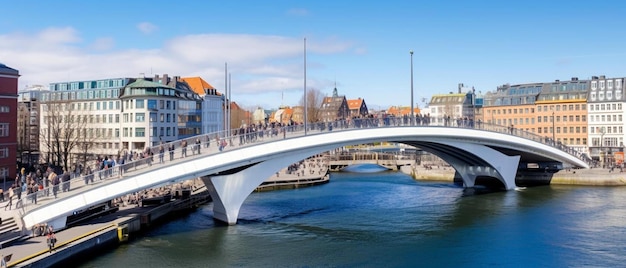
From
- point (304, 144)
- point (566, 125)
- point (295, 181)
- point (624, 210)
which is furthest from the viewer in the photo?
point (566, 125)

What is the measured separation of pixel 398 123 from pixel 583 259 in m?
17.1

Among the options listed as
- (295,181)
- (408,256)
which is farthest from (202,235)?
(295,181)

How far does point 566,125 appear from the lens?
81062 millimetres

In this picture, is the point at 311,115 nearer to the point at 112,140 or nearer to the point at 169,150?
the point at 112,140

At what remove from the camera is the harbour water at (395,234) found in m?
24.6

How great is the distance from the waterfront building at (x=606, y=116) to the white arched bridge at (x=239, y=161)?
35154 millimetres

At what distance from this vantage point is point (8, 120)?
41.9m

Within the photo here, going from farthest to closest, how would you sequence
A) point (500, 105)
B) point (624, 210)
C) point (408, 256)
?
point (500, 105)
point (624, 210)
point (408, 256)

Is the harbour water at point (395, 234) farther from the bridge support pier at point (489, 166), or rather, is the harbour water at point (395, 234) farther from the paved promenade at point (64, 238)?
the bridge support pier at point (489, 166)

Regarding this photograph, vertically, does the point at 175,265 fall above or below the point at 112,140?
below

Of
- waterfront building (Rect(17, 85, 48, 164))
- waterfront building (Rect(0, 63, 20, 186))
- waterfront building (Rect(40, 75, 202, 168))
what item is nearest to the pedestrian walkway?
waterfront building (Rect(0, 63, 20, 186))

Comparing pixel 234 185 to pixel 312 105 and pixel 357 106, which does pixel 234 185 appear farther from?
pixel 357 106

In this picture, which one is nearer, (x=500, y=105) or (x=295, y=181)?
Result: (x=295, y=181)

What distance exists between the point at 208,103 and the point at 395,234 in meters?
55.2
